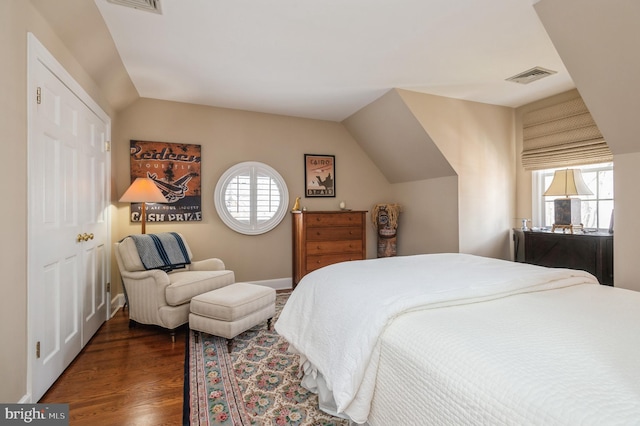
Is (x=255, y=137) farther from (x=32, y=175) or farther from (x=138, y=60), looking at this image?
(x=32, y=175)

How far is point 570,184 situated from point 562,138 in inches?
26.1

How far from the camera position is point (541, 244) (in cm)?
361

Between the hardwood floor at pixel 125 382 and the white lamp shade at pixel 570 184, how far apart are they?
3873 mm

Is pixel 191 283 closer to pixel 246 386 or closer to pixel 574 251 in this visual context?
pixel 246 386

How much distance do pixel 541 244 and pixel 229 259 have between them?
3676 millimetres

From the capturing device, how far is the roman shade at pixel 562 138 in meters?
Result: 3.41

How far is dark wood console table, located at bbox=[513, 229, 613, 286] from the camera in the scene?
10.1ft

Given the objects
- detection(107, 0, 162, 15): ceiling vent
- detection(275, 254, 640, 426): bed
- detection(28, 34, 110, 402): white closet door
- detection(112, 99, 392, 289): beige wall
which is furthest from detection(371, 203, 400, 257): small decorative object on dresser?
detection(107, 0, 162, 15): ceiling vent

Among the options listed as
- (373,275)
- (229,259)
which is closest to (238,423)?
(373,275)

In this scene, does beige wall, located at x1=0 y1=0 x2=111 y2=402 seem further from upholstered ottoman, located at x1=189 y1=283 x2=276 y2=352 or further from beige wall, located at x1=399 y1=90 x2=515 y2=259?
beige wall, located at x1=399 y1=90 x2=515 y2=259

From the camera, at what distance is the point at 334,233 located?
13.9 feet

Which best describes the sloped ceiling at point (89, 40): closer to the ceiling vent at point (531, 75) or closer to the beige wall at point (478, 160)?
the beige wall at point (478, 160)

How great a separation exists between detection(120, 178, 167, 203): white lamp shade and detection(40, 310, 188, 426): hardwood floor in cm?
127

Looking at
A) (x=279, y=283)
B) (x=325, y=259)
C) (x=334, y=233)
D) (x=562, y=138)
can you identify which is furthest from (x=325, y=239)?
(x=562, y=138)
